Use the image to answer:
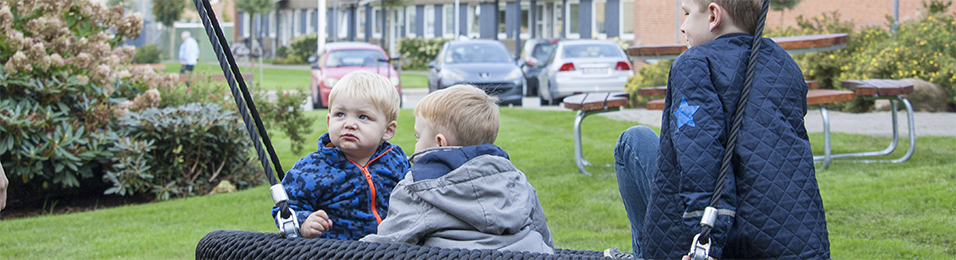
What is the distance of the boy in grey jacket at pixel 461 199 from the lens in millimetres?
1708

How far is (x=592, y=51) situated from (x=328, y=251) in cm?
1509

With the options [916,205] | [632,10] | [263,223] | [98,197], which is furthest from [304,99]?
[632,10]

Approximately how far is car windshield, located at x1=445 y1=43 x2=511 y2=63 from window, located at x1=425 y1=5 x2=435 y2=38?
26.0 meters

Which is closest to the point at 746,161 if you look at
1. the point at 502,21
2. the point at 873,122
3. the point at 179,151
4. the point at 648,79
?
the point at 179,151

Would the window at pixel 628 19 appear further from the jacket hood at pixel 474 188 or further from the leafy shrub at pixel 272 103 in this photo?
the jacket hood at pixel 474 188

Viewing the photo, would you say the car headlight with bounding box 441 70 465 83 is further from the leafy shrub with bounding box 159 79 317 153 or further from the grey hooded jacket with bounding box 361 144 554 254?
the grey hooded jacket with bounding box 361 144 554 254

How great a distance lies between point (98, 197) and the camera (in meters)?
6.45

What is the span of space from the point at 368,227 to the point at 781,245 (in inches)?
44.0

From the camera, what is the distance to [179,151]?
6.13 meters

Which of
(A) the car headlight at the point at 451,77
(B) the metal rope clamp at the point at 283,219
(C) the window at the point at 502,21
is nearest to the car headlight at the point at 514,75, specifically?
(A) the car headlight at the point at 451,77

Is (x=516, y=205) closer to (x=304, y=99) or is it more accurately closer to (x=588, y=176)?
(x=588, y=176)

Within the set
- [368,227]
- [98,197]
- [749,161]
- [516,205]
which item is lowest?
[98,197]

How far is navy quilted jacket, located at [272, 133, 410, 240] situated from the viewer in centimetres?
221

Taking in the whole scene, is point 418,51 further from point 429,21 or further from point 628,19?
point 628,19
